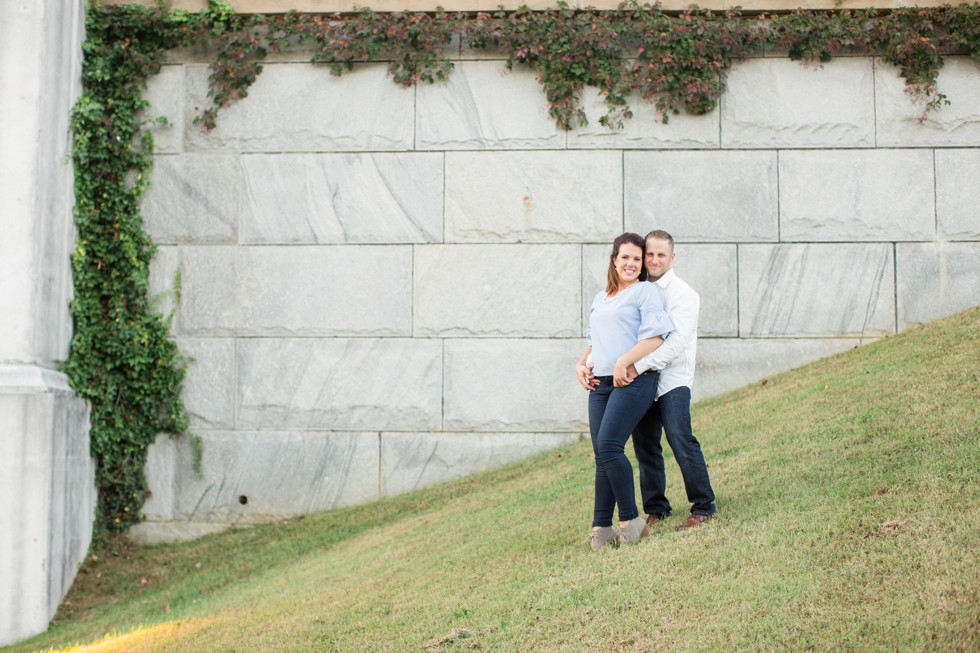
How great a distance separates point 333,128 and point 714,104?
11.6 ft

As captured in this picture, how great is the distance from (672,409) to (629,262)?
2.74 feet

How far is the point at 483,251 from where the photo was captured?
8586 millimetres

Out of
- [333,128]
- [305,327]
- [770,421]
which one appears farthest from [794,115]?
[305,327]

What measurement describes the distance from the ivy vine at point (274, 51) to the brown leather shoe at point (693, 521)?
4586 millimetres

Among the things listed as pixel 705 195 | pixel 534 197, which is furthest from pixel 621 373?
pixel 705 195

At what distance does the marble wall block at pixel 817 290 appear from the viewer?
837 cm

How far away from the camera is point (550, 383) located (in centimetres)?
845

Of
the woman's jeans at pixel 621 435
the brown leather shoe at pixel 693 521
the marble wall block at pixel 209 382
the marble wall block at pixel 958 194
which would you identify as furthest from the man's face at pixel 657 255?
the marble wall block at pixel 209 382

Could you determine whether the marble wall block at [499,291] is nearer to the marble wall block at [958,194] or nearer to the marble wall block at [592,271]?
the marble wall block at [592,271]

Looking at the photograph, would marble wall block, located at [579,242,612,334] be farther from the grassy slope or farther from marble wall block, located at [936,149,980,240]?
marble wall block, located at [936,149,980,240]

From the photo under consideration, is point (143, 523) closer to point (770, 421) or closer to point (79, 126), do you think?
point (79, 126)

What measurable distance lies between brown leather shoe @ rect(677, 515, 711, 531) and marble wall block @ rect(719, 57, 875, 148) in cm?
456

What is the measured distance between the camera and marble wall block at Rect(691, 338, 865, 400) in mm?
8352

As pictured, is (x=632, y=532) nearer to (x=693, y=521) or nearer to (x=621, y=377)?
(x=693, y=521)
